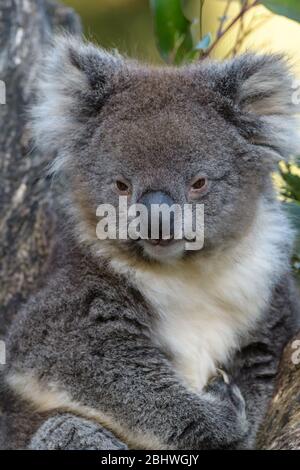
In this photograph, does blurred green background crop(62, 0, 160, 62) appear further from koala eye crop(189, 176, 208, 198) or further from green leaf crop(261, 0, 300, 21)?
koala eye crop(189, 176, 208, 198)

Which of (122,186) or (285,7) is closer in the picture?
(122,186)

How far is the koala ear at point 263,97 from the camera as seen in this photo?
5.04 meters

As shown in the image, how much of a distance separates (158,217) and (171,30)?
2.28 m

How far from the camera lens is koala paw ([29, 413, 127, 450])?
15.6 ft

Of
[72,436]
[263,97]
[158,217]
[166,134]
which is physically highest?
[263,97]

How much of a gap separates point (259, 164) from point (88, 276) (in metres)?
1.09

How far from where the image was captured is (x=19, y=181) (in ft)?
22.0

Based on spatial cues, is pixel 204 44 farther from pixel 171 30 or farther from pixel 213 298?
pixel 213 298

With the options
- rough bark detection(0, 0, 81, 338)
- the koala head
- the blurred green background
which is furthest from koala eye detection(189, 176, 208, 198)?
the blurred green background

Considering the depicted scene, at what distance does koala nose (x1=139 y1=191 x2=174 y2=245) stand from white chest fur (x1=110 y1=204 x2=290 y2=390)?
18.4 inches

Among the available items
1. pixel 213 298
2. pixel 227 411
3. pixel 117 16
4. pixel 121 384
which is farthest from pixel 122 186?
pixel 117 16

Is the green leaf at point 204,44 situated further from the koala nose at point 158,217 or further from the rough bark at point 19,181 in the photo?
the koala nose at point 158,217

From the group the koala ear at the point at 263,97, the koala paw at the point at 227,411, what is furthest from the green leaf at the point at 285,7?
the koala paw at the point at 227,411
